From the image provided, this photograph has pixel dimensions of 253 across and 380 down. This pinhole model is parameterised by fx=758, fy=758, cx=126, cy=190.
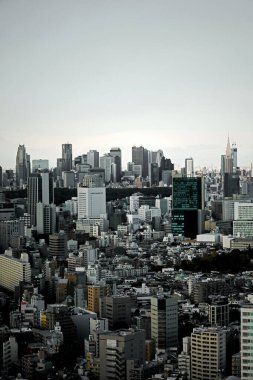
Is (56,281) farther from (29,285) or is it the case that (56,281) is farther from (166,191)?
(166,191)

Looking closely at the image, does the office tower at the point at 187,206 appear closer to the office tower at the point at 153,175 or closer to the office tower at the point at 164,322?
the office tower at the point at 153,175

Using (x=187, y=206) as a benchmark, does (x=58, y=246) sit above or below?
→ below

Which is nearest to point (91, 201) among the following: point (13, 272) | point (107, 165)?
point (107, 165)

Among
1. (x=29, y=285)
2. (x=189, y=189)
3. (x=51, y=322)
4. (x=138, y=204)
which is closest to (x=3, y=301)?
(x=29, y=285)

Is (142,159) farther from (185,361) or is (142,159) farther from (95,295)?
(185,361)

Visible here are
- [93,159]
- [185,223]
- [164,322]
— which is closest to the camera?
[164,322]

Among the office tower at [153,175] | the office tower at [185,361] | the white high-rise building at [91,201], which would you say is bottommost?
the office tower at [185,361]

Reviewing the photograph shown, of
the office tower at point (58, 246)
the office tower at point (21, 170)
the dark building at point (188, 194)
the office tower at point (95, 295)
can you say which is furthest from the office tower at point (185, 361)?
the dark building at point (188, 194)

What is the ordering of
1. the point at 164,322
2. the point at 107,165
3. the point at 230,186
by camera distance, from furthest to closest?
1. the point at 107,165
2. the point at 230,186
3. the point at 164,322
